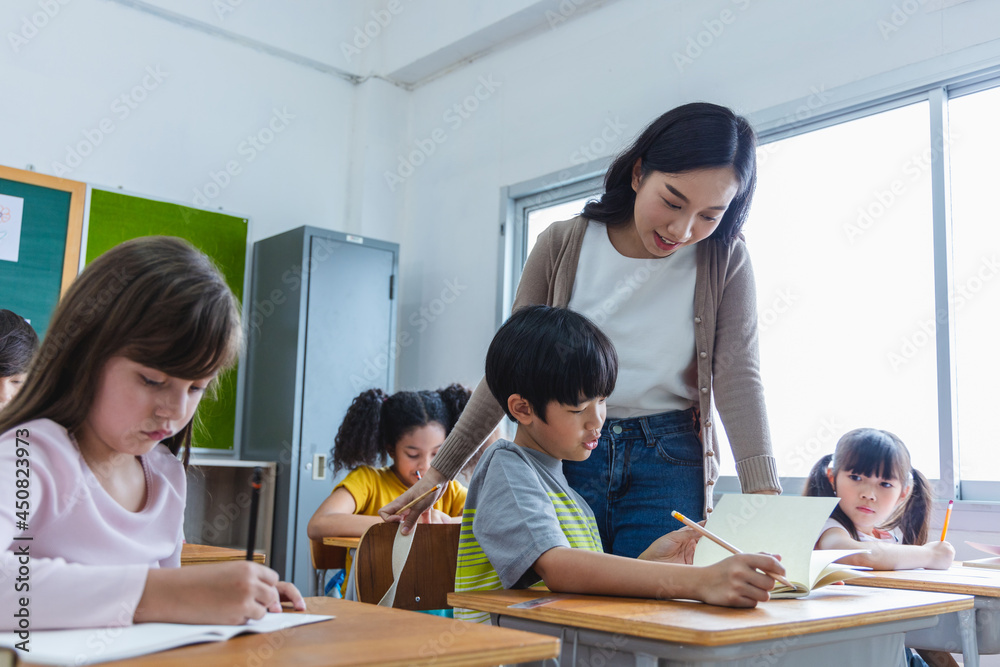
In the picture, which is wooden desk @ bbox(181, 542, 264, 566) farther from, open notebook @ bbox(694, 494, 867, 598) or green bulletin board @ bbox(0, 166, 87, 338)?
green bulletin board @ bbox(0, 166, 87, 338)

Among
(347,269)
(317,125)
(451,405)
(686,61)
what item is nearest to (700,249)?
(451,405)

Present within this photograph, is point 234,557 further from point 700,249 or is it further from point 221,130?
point 221,130

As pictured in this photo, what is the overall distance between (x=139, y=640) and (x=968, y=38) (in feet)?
9.48

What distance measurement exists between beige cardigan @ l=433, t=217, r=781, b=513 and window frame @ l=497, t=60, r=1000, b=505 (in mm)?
1403

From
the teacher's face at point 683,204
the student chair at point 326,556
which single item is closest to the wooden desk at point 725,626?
the teacher's face at point 683,204

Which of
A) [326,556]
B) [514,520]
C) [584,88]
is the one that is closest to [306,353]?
[326,556]

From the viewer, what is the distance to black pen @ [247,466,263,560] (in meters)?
0.65

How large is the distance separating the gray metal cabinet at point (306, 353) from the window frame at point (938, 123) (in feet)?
5.82

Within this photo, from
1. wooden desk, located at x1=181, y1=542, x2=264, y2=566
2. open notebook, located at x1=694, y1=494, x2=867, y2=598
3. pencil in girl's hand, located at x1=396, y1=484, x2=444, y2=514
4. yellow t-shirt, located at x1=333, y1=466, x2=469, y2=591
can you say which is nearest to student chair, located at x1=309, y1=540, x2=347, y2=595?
yellow t-shirt, located at x1=333, y1=466, x2=469, y2=591

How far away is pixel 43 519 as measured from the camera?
2.85 ft

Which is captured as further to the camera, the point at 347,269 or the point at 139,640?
the point at 347,269

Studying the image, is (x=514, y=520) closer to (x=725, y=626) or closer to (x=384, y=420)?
(x=725, y=626)

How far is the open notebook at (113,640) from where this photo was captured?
2.06 ft

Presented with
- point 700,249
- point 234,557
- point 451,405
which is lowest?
point 234,557
